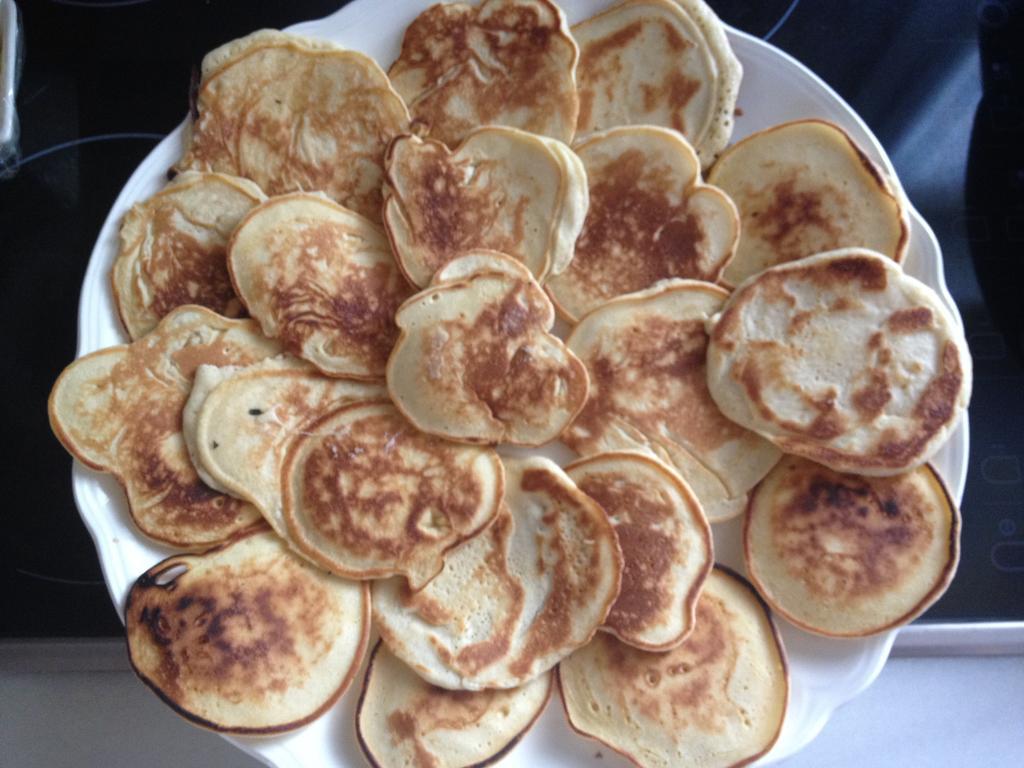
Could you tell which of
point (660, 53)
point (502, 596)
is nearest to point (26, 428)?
point (502, 596)

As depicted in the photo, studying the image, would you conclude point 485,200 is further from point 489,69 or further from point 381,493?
point 381,493

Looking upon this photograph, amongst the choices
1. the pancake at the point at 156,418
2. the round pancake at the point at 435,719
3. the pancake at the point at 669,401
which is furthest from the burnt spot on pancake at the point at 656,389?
the pancake at the point at 156,418

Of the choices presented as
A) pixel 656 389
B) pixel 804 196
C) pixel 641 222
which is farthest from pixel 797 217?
pixel 656 389

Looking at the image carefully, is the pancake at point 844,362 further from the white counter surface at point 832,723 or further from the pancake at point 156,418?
the pancake at point 156,418

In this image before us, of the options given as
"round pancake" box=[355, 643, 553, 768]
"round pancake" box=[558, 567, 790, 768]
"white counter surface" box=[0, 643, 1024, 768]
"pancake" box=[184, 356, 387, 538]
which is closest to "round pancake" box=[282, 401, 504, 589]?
"pancake" box=[184, 356, 387, 538]

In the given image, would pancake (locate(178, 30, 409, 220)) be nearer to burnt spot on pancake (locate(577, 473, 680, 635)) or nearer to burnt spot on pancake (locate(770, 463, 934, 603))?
burnt spot on pancake (locate(577, 473, 680, 635))

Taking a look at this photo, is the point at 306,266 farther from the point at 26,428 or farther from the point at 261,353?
the point at 26,428

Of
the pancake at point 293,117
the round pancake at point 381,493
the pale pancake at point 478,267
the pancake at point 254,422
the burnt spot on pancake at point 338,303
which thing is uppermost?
the pancake at point 293,117
